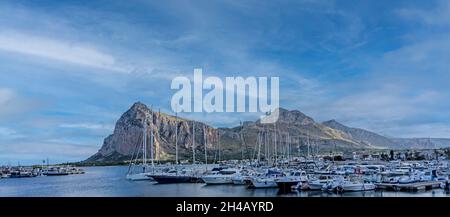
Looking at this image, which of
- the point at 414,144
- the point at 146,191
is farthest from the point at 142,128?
the point at 146,191

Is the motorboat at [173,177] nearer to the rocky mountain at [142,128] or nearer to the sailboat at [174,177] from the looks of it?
the sailboat at [174,177]

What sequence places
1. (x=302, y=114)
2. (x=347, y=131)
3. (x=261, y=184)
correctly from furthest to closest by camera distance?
(x=261, y=184)
(x=347, y=131)
(x=302, y=114)

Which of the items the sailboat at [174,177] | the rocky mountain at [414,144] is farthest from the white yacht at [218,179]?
the rocky mountain at [414,144]

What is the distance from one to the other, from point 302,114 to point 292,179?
17.6m

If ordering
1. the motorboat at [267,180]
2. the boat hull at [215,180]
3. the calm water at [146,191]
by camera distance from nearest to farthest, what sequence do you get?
the calm water at [146,191] < the motorboat at [267,180] < the boat hull at [215,180]

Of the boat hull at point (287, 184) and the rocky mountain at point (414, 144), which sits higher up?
the rocky mountain at point (414, 144)

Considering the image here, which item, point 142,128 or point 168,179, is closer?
point 142,128

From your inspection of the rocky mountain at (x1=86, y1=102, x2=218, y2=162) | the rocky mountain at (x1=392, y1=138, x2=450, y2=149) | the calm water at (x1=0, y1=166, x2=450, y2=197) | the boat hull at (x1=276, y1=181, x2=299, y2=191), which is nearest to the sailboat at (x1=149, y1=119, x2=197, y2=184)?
the calm water at (x1=0, y1=166, x2=450, y2=197)

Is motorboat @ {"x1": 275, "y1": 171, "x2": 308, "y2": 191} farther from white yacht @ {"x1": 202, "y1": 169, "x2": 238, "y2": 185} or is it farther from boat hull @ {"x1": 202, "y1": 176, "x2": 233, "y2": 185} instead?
boat hull @ {"x1": 202, "y1": 176, "x2": 233, "y2": 185}

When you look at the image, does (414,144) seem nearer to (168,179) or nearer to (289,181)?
(289,181)
